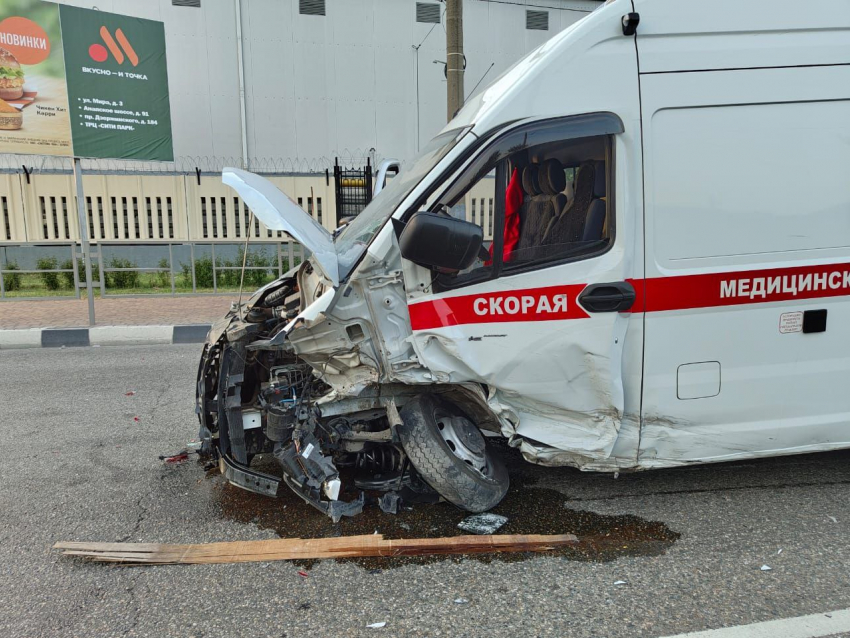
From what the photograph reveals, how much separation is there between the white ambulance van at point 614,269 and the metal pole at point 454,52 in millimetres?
5777

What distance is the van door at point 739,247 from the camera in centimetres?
322

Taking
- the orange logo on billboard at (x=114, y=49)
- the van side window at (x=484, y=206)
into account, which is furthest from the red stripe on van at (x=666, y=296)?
the orange logo on billboard at (x=114, y=49)

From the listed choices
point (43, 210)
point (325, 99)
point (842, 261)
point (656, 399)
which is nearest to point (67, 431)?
point (656, 399)

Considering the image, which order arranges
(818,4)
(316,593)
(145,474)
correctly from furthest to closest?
(145,474) < (818,4) < (316,593)

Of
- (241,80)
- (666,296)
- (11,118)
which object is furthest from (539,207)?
(241,80)

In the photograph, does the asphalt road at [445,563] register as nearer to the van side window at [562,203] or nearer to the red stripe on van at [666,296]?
the red stripe on van at [666,296]

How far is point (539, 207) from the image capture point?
347 cm

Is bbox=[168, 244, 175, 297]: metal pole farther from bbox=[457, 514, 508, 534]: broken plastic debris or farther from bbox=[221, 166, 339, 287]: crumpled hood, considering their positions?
bbox=[457, 514, 508, 534]: broken plastic debris

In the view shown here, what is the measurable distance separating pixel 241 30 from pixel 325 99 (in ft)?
9.21

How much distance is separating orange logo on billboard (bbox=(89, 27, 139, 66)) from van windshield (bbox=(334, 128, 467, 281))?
802 cm

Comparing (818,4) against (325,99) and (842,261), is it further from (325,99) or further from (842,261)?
(325,99)

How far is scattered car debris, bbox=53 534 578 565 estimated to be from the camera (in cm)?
307

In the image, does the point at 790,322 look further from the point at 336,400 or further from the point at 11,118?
the point at 11,118

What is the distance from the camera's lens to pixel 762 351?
3.35 metres
